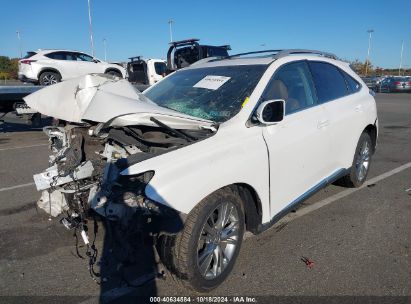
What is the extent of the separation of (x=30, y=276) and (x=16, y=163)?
4.30m

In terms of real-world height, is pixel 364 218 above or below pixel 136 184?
below

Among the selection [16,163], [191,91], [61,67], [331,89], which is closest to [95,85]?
[191,91]

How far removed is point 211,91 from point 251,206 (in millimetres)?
1222

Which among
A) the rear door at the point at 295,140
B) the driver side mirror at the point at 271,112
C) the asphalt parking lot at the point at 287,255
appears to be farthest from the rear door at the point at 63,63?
the driver side mirror at the point at 271,112

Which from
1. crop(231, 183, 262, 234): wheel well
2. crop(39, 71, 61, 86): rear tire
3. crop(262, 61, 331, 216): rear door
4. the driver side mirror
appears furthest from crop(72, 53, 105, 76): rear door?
crop(231, 183, 262, 234): wheel well

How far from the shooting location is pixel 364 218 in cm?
428

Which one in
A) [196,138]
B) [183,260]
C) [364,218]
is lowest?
[364,218]

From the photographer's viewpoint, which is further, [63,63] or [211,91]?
[63,63]

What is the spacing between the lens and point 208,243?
2895 millimetres

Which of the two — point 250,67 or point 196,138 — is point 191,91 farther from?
point 196,138

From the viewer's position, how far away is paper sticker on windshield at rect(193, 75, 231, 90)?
372 centimetres

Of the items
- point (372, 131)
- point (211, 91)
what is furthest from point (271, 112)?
point (372, 131)

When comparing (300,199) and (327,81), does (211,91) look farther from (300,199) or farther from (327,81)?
(327,81)

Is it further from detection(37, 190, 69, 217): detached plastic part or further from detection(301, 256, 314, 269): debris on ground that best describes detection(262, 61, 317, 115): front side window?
detection(37, 190, 69, 217): detached plastic part
